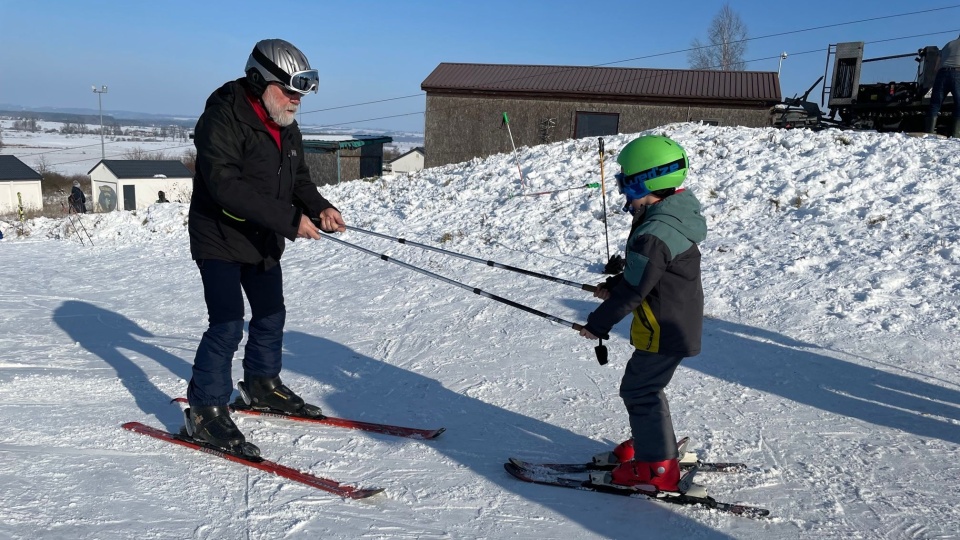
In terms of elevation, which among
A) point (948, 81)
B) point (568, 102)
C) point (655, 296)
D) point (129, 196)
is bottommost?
point (129, 196)

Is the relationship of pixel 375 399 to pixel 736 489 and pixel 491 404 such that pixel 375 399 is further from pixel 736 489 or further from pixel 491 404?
pixel 736 489

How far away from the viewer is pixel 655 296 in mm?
2932

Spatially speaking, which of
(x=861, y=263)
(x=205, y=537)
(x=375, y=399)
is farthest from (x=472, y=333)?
(x=861, y=263)

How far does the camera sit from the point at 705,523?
2871 millimetres

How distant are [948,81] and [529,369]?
10615mm

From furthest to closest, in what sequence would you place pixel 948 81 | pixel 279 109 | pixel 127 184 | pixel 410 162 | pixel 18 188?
1. pixel 410 162
2. pixel 127 184
3. pixel 18 188
4. pixel 948 81
5. pixel 279 109

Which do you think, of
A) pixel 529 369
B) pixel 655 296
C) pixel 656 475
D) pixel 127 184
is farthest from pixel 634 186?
pixel 127 184

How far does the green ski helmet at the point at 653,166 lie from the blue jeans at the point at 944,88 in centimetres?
1105

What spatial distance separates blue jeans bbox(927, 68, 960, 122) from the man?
11.9 meters

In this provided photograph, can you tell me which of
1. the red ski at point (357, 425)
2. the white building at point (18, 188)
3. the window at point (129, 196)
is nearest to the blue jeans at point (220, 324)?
the red ski at point (357, 425)

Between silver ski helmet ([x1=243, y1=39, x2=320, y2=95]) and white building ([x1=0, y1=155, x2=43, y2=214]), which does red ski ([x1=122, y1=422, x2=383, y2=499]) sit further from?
white building ([x1=0, y1=155, x2=43, y2=214])

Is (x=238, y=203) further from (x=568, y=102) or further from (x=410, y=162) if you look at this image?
(x=410, y=162)

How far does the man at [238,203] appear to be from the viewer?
3244mm

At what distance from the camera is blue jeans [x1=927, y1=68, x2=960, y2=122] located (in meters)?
10.9
